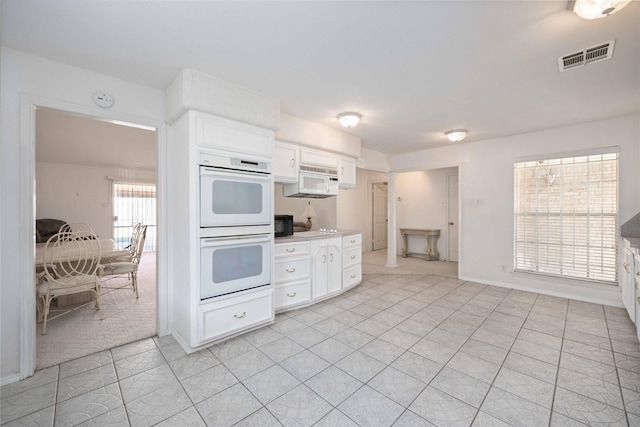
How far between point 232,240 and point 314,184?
5.18 feet

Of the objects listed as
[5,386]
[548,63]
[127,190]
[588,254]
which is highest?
[548,63]

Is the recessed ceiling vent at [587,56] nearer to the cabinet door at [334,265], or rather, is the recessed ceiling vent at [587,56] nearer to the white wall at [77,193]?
the cabinet door at [334,265]

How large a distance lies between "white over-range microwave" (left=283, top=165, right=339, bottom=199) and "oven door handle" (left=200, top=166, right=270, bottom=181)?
84 cm

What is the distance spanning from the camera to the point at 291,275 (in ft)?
10.7

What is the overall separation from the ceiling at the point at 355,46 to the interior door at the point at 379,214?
505 centimetres

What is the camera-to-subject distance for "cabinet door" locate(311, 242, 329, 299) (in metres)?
3.46

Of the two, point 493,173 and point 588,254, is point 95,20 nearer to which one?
point 493,173

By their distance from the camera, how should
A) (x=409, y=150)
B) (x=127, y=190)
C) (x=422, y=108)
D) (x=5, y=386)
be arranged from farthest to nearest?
(x=127, y=190)
(x=409, y=150)
(x=422, y=108)
(x=5, y=386)

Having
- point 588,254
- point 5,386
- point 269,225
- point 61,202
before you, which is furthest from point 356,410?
point 61,202

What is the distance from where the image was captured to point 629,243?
2.74m

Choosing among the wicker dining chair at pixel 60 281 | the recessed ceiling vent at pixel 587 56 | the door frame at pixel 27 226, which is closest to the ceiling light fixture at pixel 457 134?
the recessed ceiling vent at pixel 587 56

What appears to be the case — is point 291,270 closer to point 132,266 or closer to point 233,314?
point 233,314

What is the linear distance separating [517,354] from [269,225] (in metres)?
2.54

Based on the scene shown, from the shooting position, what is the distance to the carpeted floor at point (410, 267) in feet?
17.3
